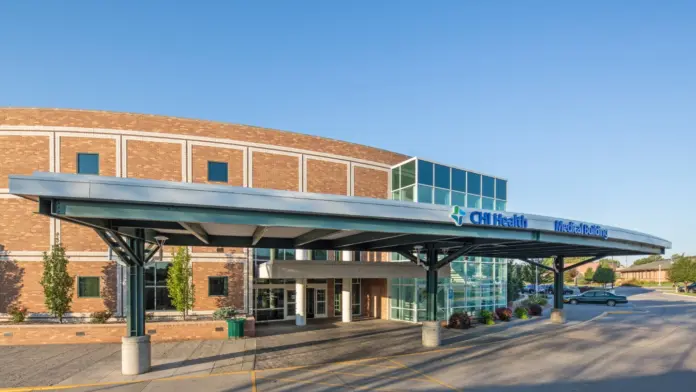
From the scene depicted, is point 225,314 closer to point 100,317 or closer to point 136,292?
point 100,317

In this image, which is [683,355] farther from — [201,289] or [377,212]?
[201,289]

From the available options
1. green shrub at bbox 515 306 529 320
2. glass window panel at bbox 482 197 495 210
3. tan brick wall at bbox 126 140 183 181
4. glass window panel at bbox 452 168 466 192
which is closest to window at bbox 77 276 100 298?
tan brick wall at bbox 126 140 183 181

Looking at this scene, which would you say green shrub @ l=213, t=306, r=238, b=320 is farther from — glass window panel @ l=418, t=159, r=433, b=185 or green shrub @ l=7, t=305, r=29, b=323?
glass window panel @ l=418, t=159, r=433, b=185

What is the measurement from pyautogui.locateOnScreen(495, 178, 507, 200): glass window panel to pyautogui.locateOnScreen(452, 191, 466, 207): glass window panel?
11.4 ft

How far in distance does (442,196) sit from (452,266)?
14.7 ft

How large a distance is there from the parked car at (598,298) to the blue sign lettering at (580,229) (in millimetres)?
25776

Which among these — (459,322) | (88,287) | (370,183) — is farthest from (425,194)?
(88,287)

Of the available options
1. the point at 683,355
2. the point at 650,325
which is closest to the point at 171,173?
the point at 683,355

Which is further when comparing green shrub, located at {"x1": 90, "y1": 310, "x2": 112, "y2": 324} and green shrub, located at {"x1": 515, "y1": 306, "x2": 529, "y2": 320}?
green shrub, located at {"x1": 515, "y1": 306, "x2": 529, "y2": 320}

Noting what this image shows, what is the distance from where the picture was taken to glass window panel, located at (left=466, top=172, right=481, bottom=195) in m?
29.0

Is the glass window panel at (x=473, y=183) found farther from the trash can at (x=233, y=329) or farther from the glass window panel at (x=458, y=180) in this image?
the trash can at (x=233, y=329)

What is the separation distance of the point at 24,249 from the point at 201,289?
28.9 feet

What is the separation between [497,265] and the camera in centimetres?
3030

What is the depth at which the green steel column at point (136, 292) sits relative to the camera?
44.4 ft
